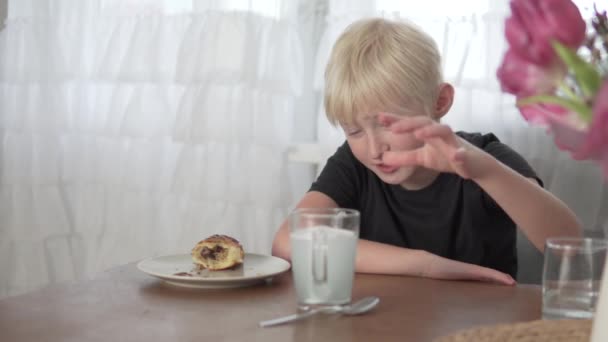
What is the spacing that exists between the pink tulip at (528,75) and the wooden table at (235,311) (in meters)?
0.36

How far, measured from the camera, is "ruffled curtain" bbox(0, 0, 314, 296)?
1964 mm

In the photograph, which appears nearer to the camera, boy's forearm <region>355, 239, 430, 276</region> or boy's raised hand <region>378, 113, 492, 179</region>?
boy's raised hand <region>378, 113, 492, 179</region>

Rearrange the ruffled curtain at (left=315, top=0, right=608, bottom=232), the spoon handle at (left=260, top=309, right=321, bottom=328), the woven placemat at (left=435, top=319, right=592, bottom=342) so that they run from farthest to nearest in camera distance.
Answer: the ruffled curtain at (left=315, top=0, right=608, bottom=232), the spoon handle at (left=260, top=309, right=321, bottom=328), the woven placemat at (left=435, top=319, right=592, bottom=342)

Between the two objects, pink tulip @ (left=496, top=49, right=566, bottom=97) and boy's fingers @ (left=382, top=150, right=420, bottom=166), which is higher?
pink tulip @ (left=496, top=49, right=566, bottom=97)

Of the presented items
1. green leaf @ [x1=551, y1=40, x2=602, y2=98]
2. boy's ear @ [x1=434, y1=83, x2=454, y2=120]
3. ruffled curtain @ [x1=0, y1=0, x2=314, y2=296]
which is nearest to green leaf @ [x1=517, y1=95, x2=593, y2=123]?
green leaf @ [x1=551, y1=40, x2=602, y2=98]

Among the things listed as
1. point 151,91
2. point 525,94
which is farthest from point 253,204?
point 525,94

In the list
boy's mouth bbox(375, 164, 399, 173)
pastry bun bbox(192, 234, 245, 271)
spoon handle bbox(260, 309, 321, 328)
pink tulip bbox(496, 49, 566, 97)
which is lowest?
spoon handle bbox(260, 309, 321, 328)

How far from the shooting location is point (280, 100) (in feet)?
6.41

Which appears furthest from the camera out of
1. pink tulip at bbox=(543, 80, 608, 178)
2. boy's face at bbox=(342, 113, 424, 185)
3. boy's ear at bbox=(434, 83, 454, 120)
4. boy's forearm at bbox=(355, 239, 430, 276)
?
boy's ear at bbox=(434, 83, 454, 120)

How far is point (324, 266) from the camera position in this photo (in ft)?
3.05

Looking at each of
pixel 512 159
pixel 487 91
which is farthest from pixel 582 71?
pixel 487 91

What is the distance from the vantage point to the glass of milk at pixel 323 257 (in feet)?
3.04

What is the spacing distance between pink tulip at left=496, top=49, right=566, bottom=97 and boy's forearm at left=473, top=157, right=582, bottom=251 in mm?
585

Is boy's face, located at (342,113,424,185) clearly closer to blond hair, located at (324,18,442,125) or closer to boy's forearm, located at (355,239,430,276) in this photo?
blond hair, located at (324,18,442,125)
